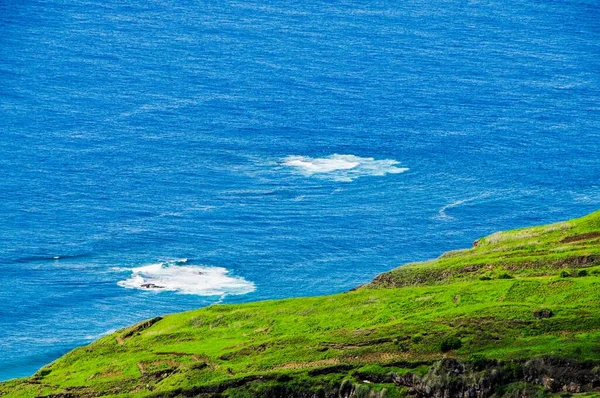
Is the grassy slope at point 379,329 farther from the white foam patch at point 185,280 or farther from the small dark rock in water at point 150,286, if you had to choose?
the small dark rock in water at point 150,286

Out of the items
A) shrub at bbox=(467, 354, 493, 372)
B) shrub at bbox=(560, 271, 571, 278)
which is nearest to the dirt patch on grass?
shrub at bbox=(560, 271, 571, 278)

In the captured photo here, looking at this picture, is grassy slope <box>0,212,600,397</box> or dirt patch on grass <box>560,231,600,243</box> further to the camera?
dirt patch on grass <box>560,231,600,243</box>

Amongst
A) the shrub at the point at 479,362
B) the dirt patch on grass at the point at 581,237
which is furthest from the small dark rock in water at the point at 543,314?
the dirt patch on grass at the point at 581,237

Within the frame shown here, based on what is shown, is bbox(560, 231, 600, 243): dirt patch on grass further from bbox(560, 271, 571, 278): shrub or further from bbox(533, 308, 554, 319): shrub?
bbox(533, 308, 554, 319): shrub

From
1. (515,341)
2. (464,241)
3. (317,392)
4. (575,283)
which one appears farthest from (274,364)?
(464,241)

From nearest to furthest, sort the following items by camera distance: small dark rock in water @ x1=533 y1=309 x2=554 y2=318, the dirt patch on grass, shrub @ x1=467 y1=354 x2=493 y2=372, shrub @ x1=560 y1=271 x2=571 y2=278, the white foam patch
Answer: shrub @ x1=467 y1=354 x2=493 y2=372, small dark rock in water @ x1=533 y1=309 x2=554 y2=318, shrub @ x1=560 y1=271 x2=571 y2=278, the dirt patch on grass, the white foam patch
